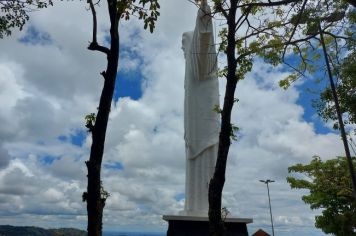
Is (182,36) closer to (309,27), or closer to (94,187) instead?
(309,27)

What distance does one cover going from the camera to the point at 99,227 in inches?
229

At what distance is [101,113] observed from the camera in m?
6.30

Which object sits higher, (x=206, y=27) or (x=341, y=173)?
(x=206, y=27)

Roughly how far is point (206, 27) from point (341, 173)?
893cm

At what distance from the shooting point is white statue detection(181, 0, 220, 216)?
33.7ft

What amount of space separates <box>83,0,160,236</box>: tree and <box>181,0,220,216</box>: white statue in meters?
3.74

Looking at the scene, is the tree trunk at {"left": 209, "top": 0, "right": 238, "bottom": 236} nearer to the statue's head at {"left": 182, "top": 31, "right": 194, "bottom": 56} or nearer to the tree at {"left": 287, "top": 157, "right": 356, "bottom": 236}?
the statue's head at {"left": 182, "top": 31, "right": 194, "bottom": 56}

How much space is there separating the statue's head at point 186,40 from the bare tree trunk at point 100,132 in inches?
197

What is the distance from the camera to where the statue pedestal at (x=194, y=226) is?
8.81 metres

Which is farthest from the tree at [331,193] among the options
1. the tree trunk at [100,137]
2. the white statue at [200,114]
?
the tree trunk at [100,137]

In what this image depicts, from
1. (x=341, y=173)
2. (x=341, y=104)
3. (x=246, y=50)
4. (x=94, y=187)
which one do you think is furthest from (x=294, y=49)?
(x=341, y=173)

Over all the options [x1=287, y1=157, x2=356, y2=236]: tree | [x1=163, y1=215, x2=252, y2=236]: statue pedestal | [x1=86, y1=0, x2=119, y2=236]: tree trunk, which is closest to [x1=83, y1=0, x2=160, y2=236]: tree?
[x1=86, y1=0, x2=119, y2=236]: tree trunk

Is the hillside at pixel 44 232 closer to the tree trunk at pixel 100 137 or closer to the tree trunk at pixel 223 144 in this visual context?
the tree trunk at pixel 100 137

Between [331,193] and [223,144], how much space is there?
11386 millimetres
